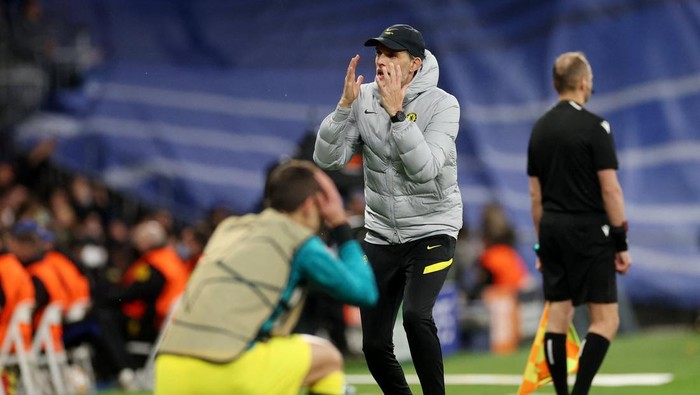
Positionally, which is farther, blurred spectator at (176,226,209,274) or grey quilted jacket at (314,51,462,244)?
blurred spectator at (176,226,209,274)

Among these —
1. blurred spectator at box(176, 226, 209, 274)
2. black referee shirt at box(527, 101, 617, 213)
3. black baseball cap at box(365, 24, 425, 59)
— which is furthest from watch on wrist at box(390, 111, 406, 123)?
blurred spectator at box(176, 226, 209, 274)

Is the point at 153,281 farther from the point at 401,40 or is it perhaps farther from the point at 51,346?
the point at 401,40

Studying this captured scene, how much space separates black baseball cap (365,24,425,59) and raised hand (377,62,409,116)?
0.14 metres

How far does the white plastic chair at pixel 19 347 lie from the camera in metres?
12.8

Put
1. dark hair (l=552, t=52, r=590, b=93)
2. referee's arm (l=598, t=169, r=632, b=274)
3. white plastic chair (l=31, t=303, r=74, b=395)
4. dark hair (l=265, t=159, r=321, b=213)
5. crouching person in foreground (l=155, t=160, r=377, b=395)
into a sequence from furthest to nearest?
white plastic chair (l=31, t=303, r=74, b=395), dark hair (l=552, t=52, r=590, b=93), referee's arm (l=598, t=169, r=632, b=274), dark hair (l=265, t=159, r=321, b=213), crouching person in foreground (l=155, t=160, r=377, b=395)

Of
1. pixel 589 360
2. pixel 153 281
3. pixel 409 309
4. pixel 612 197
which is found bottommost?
pixel 153 281

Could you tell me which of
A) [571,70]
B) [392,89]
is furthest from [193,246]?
[392,89]

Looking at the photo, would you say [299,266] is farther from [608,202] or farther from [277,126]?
[277,126]

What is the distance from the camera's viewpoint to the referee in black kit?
8359mm

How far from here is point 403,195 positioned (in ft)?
25.2

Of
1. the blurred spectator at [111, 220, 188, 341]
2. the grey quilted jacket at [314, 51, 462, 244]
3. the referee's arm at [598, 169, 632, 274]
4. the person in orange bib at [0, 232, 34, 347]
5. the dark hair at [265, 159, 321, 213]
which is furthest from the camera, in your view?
the blurred spectator at [111, 220, 188, 341]

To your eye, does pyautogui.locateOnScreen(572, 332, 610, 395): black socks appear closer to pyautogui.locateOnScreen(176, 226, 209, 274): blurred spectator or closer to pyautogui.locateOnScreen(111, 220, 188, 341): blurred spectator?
pyautogui.locateOnScreen(111, 220, 188, 341): blurred spectator

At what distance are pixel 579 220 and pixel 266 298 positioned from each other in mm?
3062

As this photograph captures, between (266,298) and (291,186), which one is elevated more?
(291,186)
